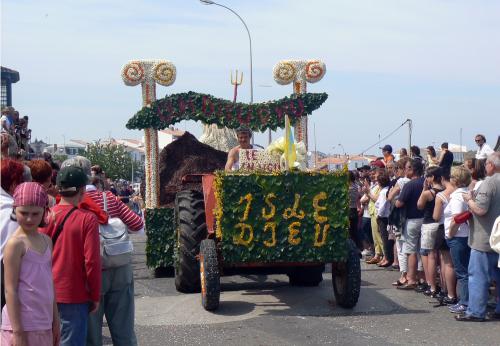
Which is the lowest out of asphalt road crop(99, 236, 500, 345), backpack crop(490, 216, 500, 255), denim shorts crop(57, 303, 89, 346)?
asphalt road crop(99, 236, 500, 345)

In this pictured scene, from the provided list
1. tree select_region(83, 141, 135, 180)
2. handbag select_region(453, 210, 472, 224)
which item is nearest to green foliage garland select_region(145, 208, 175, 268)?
handbag select_region(453, 210, 472, 224)

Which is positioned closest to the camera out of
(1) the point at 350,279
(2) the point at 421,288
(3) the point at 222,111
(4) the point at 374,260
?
(1) the point at 350,279

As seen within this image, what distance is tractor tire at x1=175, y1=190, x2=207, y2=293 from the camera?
31.5 feet

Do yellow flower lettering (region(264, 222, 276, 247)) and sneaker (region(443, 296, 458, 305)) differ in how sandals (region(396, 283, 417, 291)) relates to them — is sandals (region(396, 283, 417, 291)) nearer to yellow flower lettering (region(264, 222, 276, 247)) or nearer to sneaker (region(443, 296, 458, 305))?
sneaker (region(443, 296, 458, 305))

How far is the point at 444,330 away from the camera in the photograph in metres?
8.24

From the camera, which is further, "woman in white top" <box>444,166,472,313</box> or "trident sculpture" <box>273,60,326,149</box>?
"trident sculpture" <box>273,60,326,149</box>

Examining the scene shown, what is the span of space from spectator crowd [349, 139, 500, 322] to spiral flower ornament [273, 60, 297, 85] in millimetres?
2198

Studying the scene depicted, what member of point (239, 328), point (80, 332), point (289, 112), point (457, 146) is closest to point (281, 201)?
point (239, 328)

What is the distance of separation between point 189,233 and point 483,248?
11.3 feet

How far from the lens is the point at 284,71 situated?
40.2 feet

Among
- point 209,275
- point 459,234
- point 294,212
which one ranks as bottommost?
point 209,275

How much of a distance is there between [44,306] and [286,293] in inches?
240

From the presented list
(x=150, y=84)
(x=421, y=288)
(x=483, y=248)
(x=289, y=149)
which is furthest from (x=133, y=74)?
(x=483, y=248)

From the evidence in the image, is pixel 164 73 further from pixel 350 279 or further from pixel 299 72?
pixel 350 279
